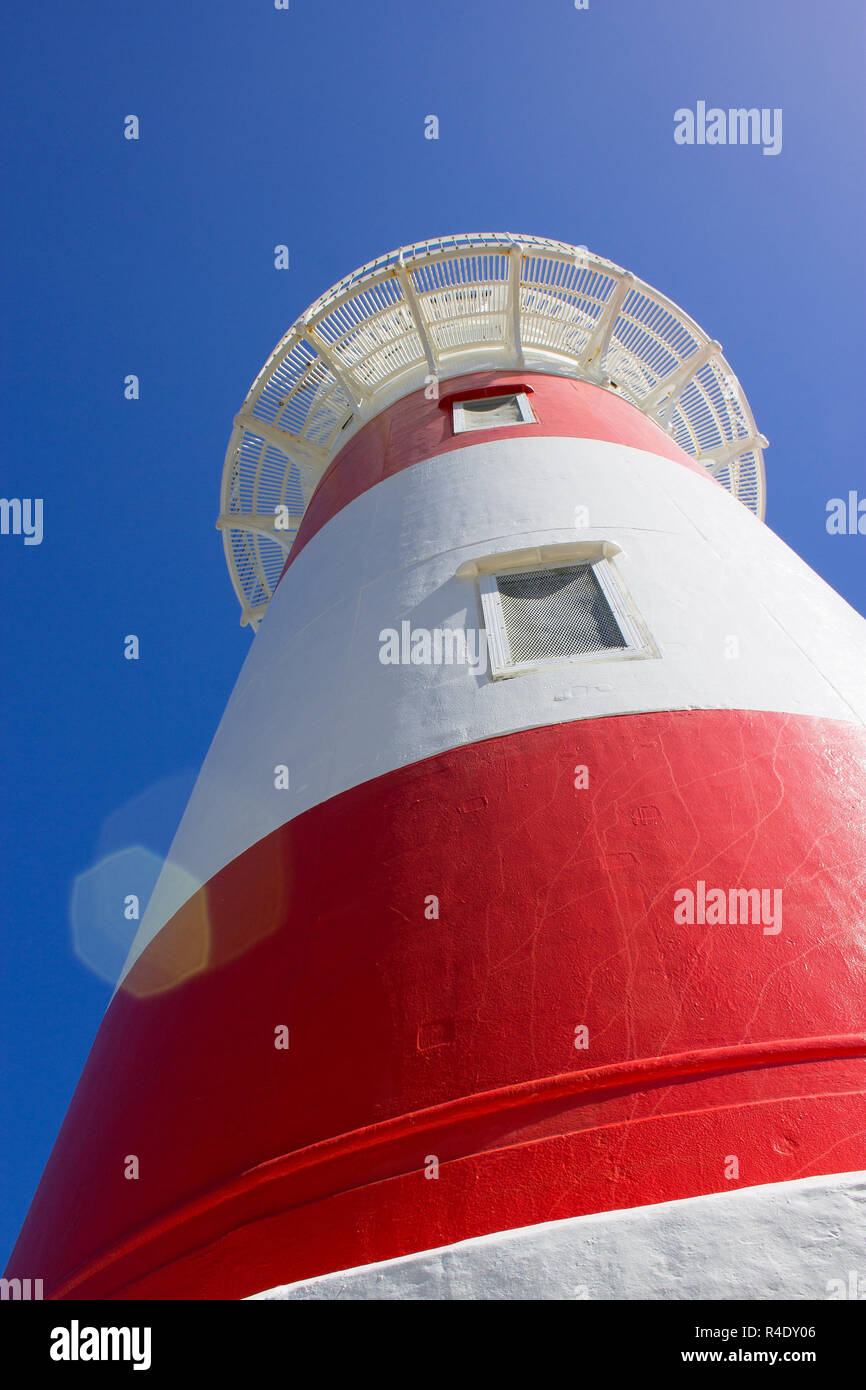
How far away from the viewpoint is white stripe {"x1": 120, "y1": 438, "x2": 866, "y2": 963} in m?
4.79

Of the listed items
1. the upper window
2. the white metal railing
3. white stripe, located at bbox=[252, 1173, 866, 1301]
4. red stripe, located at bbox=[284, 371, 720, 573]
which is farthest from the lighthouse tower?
the white metal railing

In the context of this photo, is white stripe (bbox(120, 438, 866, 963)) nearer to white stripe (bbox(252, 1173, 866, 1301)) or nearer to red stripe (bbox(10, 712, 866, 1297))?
red stripe (bbox(10, 712, 866, 1297))

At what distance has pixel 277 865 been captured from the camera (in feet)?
15.7

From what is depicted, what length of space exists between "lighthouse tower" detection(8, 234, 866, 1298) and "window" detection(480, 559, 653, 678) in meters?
0.03

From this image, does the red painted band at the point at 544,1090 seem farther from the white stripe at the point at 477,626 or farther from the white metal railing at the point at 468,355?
the white metal railing at the point at 468,355

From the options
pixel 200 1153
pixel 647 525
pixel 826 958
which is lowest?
pixel 200 1153

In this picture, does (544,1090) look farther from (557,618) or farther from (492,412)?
(492,412)

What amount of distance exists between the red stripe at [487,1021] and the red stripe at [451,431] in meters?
4.05

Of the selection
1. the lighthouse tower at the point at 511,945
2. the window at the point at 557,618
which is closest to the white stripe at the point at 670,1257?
the lighthouse tower at the point at 511,945

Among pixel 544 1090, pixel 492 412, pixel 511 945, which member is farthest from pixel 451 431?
pixel 544 1090
